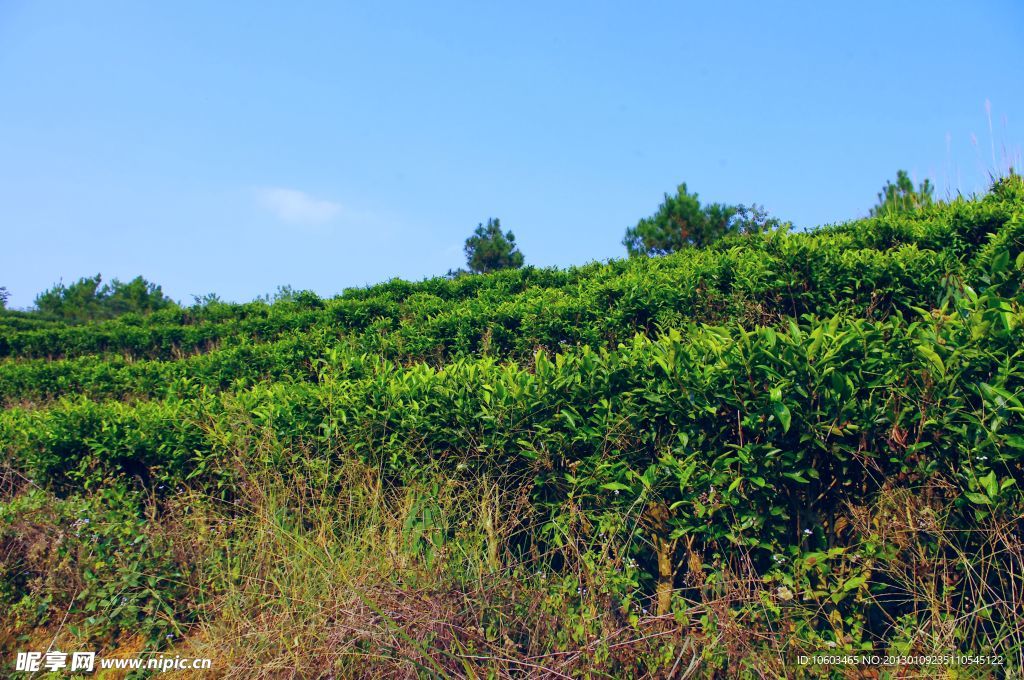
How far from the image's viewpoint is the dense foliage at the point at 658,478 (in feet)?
9.71

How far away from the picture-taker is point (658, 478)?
346 cm

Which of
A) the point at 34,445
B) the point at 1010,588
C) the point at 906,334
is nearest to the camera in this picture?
the point at 1010,588

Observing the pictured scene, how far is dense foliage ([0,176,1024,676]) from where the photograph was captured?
9.71 feet

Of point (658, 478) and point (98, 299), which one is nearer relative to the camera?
point (658, 478)

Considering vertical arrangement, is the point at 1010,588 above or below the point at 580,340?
below

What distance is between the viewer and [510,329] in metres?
8.80

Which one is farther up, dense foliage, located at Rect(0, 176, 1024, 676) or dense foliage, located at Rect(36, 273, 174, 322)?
dense foliage, located at Rect(36, 273, 174, 322)

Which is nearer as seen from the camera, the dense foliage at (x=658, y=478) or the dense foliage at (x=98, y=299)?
the dense foliage at (x=658, y=478)

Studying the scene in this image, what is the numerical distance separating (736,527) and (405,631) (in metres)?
1.74

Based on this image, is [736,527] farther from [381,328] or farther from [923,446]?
[381,328]

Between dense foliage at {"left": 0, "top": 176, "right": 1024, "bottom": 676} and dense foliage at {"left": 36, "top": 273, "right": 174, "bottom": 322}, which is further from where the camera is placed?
dense foliage at {"left": 36, "top": 273, "right": 174, "bottom": 322}

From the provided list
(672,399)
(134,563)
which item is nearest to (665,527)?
(672,399)

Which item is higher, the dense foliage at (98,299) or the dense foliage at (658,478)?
the dense foliage at (98,299)

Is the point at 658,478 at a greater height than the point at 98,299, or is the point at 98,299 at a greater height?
the point at 98,299
